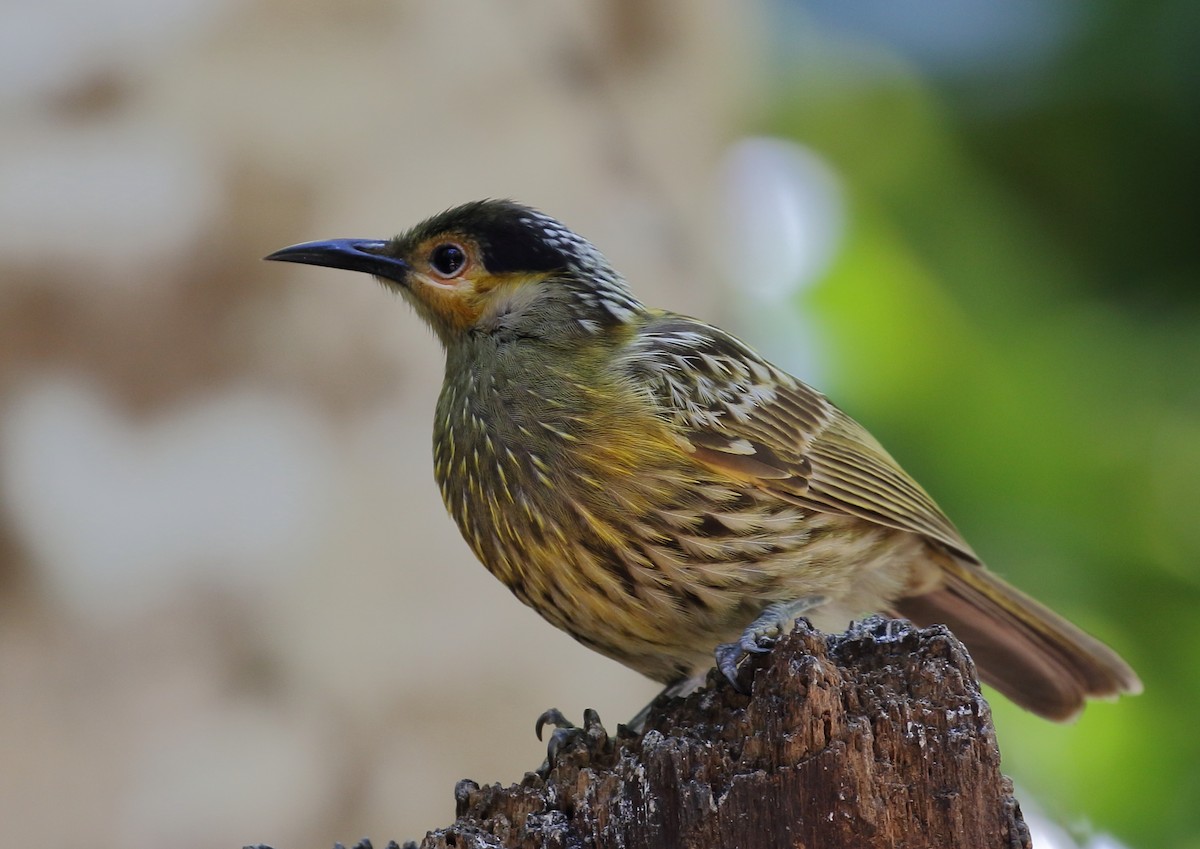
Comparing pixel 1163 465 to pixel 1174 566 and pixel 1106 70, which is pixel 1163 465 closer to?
pixel 1174 566

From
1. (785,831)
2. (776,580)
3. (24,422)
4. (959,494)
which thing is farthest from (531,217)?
(959,494)

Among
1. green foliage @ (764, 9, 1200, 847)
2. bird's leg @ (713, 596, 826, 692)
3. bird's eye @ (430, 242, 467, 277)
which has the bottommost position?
bird's leg @ (713, 596, 826, 692)

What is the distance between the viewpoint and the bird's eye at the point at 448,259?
291 centimetres

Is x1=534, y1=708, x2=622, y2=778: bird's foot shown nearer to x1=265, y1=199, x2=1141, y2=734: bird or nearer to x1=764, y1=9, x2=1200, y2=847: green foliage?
x1=265, y1=199, x2=1141, y2=734: bird

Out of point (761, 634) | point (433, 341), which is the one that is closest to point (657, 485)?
point (761, 634)

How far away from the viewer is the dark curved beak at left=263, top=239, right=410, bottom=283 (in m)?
2.81

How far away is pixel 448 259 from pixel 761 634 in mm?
1110

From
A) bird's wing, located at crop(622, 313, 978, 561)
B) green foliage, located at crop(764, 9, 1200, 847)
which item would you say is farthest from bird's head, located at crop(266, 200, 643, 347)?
green foliage, located at crop(764, 9, 1200, 847)

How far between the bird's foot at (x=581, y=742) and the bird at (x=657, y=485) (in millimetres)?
222

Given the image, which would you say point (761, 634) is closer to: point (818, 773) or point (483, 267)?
point (818, 773)

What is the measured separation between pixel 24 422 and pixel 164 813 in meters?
1.09

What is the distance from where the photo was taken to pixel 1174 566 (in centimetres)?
446

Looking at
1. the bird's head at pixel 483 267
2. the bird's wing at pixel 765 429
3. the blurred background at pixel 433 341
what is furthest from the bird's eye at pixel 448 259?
the blurred background at pixel 433 341

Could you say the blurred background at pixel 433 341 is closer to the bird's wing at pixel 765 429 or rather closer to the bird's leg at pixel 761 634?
the bird's wing at pixel 765 429
